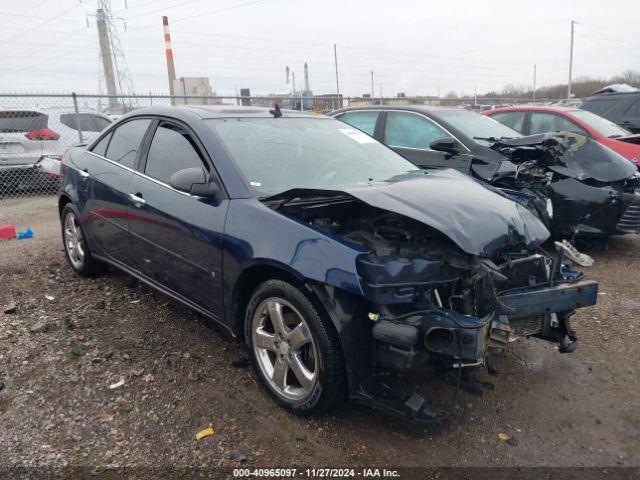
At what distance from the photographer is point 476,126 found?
21.4 feet

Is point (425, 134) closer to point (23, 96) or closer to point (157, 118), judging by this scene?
point (157, 118)

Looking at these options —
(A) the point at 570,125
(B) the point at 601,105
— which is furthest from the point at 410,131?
(B) the point at 601,105

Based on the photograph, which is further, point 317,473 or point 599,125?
point 599,125

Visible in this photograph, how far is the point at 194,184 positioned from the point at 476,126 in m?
4.59

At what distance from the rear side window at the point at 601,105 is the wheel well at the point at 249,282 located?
9941mm

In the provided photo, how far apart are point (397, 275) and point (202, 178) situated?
135 cm

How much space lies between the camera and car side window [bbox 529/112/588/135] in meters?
7.50

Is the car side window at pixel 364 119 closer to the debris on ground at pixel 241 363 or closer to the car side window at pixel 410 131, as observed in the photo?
the car side window at pixel 410 131

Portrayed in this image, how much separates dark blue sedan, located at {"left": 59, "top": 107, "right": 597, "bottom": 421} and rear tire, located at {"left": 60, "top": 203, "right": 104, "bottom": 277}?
1075 millimetres

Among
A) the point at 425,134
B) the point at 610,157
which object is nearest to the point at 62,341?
the point at 425,134

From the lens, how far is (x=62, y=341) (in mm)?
3604

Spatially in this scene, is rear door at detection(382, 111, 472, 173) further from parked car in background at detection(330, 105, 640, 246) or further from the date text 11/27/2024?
the date text 11/27/2024

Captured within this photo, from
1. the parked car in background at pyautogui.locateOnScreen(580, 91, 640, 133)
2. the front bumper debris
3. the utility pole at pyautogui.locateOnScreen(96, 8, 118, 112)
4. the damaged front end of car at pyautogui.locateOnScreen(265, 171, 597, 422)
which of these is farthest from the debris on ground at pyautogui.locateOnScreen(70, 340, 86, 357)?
the utility pole at pyautogui.locateOnScreen(96, 8, 118, 112)

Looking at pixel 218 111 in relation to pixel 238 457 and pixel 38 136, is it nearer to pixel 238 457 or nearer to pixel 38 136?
pixel 238 457
